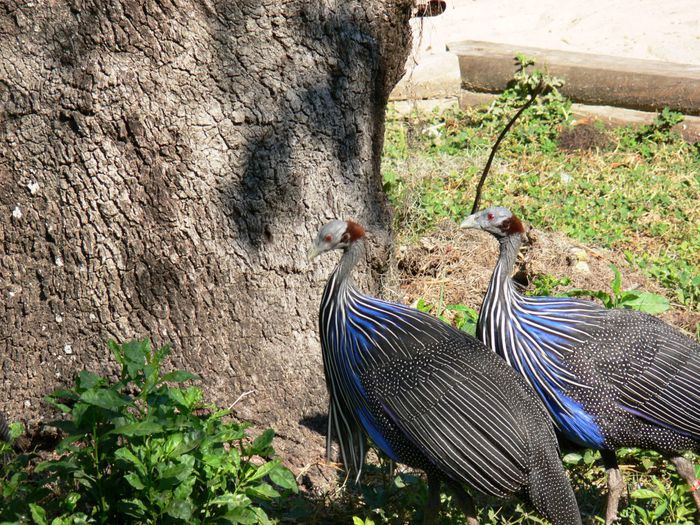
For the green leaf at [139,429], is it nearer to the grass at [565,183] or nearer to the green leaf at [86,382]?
the green leaf at [86,382]

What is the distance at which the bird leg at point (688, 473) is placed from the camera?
12.7ft

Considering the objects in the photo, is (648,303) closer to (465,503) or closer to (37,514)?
(465,503)

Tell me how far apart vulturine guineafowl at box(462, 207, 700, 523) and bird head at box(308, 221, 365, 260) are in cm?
70

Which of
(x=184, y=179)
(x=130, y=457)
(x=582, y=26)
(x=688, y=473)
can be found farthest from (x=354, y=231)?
(x=582, y=26)

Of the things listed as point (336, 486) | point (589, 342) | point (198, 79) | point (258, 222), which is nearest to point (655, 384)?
point (589, 342)

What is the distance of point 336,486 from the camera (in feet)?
13.7

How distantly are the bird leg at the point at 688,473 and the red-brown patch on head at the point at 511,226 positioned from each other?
3.92 ft

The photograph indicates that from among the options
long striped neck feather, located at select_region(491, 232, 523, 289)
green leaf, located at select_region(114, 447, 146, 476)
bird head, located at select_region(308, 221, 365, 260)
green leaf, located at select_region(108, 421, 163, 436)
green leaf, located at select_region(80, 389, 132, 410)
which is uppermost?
bird head, located at select_region(308, 221, 365, 260)

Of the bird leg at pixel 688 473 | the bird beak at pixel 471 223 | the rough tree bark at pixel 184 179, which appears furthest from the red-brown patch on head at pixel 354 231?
the bird leg at pixel 688 473

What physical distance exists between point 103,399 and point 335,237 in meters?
1.20

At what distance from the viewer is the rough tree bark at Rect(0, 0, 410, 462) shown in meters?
3.87

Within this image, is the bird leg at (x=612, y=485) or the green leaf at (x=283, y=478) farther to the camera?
the bird leg at (x=612, y=485)

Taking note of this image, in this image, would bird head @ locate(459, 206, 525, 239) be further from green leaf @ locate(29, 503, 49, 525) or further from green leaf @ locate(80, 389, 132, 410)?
green leaf @ locate(29, 503, 49, 525)

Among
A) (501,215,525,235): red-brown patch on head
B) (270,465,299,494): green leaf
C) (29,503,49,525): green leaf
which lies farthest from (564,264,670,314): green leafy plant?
(29,503,49,525): green leaf
